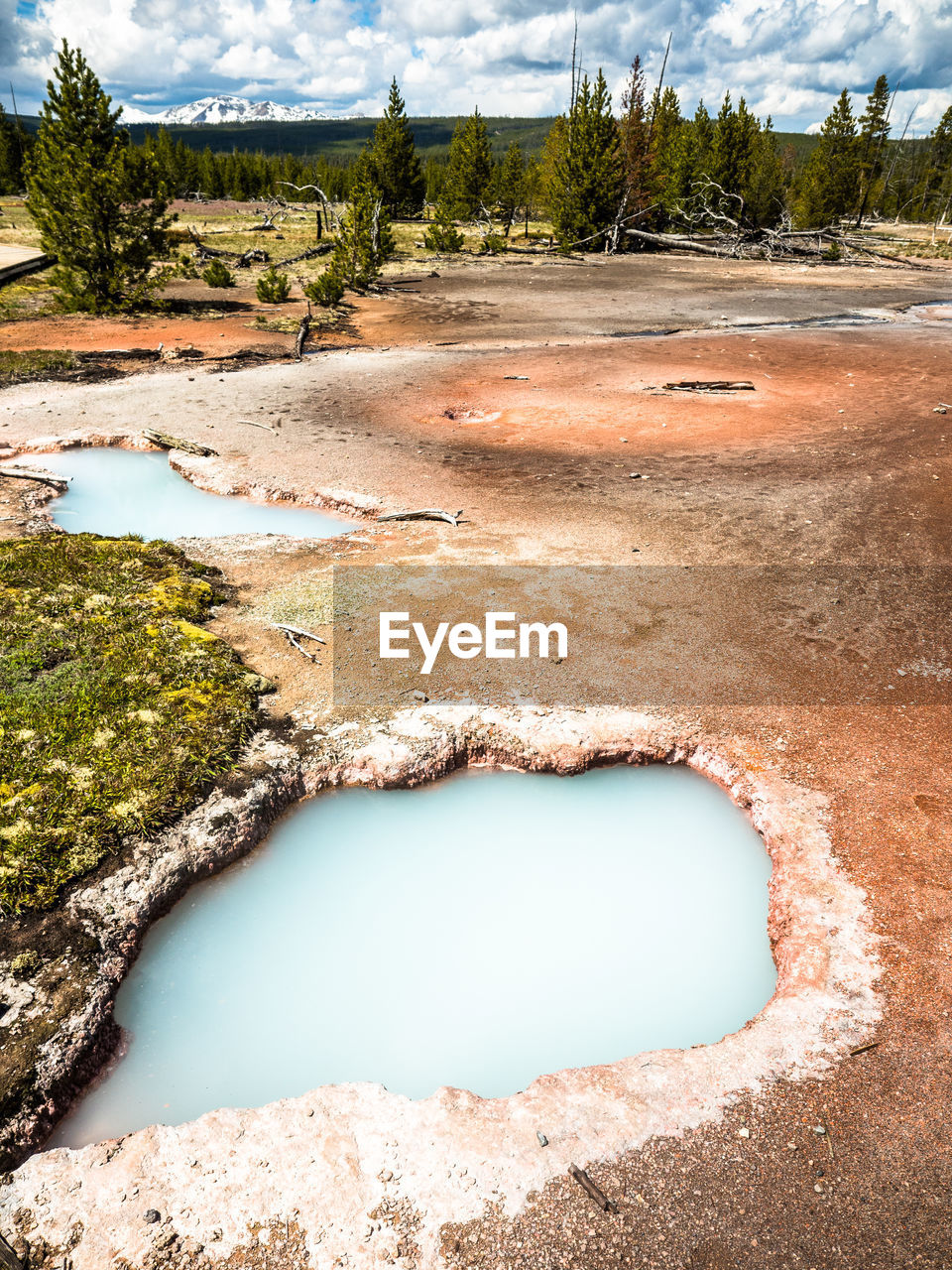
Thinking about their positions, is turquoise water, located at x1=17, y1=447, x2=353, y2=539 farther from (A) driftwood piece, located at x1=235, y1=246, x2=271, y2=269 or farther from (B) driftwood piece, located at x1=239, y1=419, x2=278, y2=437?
(A) driftwood piece, located at x1=235, y1=246, x2=271, y2=269

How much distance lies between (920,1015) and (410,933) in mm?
2243

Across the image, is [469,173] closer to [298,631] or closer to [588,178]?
[588,178]

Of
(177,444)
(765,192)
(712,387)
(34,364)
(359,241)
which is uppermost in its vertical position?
(765,192)

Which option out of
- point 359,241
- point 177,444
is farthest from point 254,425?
point 359,241

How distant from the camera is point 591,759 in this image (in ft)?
15.6

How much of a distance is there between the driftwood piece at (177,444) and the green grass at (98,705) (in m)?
3.27

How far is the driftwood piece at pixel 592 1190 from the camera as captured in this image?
8.32ft

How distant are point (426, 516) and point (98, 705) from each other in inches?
156

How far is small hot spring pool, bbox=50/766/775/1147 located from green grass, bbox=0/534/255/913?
596 mm

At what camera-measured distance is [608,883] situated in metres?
4.10

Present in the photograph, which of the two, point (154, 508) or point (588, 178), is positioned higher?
point (588, 178)

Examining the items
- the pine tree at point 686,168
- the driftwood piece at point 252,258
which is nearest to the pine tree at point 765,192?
the pine tree at point 686,168

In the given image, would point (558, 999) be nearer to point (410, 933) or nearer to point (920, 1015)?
point (410, 933)

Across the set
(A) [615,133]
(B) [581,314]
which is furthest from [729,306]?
Answer: (A) [615,133]
